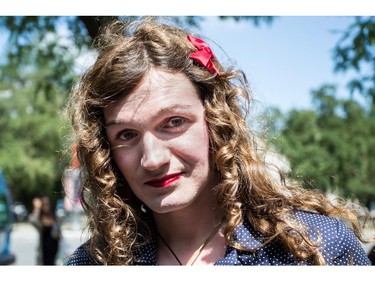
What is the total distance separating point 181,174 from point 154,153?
0.32 ft

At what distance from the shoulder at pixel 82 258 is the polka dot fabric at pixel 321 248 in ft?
1.29

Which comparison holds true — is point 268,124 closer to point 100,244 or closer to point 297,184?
point 297,184

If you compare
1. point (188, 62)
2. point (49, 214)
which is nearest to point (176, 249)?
point (188, 62)

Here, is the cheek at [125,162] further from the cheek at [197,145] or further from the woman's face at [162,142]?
the cheek at [197,145]

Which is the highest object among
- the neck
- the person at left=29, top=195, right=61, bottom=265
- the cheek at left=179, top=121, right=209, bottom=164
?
the cheek at left=179, top=121, right=209, bottom=164

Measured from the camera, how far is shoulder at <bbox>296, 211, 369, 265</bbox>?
1.49 meters

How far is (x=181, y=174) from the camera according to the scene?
150cm

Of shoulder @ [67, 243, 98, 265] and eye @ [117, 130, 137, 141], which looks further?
shoulder @ [67, 243, 98, 265]

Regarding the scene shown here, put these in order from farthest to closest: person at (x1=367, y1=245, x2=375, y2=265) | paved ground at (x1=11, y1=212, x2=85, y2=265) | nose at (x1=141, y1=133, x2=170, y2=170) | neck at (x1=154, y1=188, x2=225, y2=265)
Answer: paved ground at (x1=11, y1=212, x2=85, y2=265)
person at (x1=367, y1=245, x2=375, y2=265)
neck at (x1=154, y1=188, x2=225, y2=265)
nose at (x1=141, y1=133, x2=170, y2=170)

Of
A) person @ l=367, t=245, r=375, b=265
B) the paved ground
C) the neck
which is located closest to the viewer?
the neck

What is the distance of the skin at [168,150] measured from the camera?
1483 millimetres

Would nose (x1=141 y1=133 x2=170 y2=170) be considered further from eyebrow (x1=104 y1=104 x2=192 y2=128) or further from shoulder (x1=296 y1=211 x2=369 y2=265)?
shoulder (x1=296 y1=211 x2=369 y2=265)

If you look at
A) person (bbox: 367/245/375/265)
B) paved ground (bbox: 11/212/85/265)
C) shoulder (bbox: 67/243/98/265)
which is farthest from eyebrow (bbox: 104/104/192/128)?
paved ground (bbox: 11/212/85/265)

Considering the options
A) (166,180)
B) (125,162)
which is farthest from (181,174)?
(125,162)
